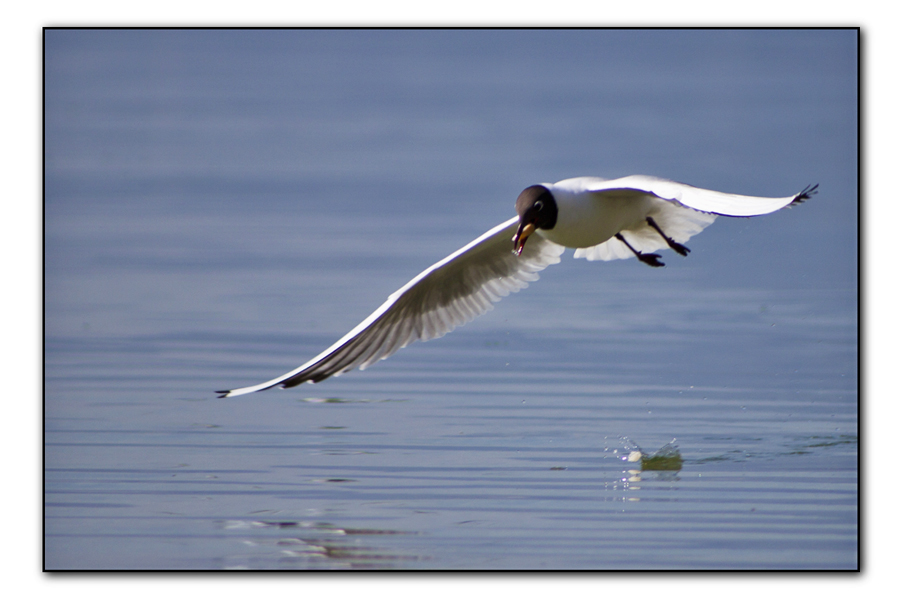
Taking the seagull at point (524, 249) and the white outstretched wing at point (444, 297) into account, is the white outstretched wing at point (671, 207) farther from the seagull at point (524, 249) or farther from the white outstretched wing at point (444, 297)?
the white outstretched wing at point (444, 297)

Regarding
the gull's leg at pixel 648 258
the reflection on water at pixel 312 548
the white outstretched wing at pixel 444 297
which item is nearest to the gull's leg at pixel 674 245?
the gull's leg at pixel 648 258

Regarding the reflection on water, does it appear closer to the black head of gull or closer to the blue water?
the blue water

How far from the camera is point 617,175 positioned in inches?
215

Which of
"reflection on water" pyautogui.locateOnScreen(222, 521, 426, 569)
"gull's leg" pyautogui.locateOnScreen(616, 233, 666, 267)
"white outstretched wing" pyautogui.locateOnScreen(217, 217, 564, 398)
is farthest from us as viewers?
"gull's leg" pyautogui.locateOnScreen(616, 233, 666, 267)

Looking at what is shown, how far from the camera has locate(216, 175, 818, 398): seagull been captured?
13.1ft

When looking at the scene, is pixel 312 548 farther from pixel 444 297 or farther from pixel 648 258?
pixel 648 258

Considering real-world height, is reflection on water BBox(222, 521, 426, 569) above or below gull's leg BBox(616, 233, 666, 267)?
below

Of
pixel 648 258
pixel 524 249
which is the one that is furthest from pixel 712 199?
pixel 524 249

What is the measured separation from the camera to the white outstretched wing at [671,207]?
11.4ft

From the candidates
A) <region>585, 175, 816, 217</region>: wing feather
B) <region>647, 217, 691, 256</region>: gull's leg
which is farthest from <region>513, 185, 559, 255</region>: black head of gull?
<region>647, 217, 691, 256</region>: gull's leg

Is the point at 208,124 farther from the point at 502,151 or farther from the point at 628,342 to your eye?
the point at 628,342

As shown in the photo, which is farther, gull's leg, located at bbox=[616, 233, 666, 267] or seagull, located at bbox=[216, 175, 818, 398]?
gull's leg, located at bbox=[616, 233, 666, 267]

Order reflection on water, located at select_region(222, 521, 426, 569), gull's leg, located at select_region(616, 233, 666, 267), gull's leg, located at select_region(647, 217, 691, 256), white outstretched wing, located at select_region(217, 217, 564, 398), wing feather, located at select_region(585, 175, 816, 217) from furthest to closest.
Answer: gull's leg, located at select_region(616, 233, 666, 267)
gull's leg, located at select_region(647, 217, 691, 256)
white outstretched wing, located at select_region(217, 217, 564, 398)
reflection on water, located at select_region(222, 521, 426, 569)
wing feather, located at select_region(585, 175, 816, 217)

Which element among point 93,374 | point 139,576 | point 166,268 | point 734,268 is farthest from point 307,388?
point 734,268
